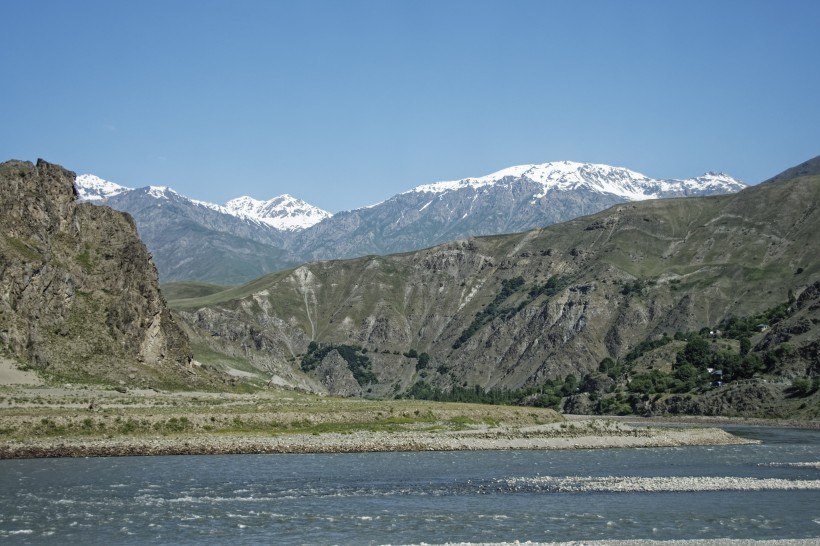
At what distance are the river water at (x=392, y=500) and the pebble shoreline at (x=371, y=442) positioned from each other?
352 centimetres

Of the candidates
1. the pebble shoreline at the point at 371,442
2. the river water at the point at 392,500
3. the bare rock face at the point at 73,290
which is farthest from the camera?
the bare rock face at the point at 73,290

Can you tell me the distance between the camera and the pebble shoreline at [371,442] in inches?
2965

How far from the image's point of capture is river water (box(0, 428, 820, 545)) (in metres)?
42.3

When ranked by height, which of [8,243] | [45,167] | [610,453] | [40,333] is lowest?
[610,453]

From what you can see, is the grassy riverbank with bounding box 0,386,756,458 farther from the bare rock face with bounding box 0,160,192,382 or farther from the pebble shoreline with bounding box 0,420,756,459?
the bare rock face with bounding box 0,160,192,382

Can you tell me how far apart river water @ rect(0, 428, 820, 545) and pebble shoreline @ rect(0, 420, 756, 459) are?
11.5 ft

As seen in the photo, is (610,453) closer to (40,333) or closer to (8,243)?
(40,333)

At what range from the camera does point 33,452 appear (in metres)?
73.1

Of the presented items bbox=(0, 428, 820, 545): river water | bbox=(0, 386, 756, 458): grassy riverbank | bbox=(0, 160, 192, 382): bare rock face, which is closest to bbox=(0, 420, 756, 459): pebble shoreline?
bbox=(0, 386, 756, 458): grassy riverbank

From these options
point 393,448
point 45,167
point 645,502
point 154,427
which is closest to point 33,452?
point 154,427

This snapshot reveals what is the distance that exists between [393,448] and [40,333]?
53.3m

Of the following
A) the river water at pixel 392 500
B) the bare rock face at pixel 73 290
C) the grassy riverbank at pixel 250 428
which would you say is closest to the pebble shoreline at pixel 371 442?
the grassy riverbank at pixel 250 428

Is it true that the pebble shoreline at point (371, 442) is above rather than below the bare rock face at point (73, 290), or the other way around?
below

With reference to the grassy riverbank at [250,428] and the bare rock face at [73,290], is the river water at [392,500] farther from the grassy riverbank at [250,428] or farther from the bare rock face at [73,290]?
the bare rock face at [73,290]
